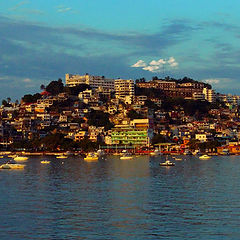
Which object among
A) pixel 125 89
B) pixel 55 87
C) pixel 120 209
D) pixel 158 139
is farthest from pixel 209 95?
pixel 120 209

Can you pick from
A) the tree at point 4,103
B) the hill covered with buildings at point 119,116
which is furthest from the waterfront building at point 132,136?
the tree at point 4,103

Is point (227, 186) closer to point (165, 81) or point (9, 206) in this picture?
point (9, 206)

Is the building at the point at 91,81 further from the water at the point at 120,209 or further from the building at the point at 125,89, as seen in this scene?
the water at the point at 120,209

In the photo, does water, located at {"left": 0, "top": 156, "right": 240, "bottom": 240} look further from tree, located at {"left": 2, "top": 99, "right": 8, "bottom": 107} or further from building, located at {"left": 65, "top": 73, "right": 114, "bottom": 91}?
tree, located at {"left": 2, "top": 99, "right": 8, "bottom": 107}

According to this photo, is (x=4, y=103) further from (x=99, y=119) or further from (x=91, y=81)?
(x=99, y=119)

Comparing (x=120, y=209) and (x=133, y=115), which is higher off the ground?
(x=133, y=115)

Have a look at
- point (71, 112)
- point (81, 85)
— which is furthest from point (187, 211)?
point (81, 85)

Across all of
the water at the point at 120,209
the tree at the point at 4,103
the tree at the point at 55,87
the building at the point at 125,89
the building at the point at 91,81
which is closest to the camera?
the water at the point at 120,209

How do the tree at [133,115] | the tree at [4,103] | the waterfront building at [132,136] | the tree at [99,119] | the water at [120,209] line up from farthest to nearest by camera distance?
1. the tree at [4,103]
2. the tree at [133,115]
3. the tree at [99,119]
4. the waterfront building at [132,136]
5. the water at [120,209]
